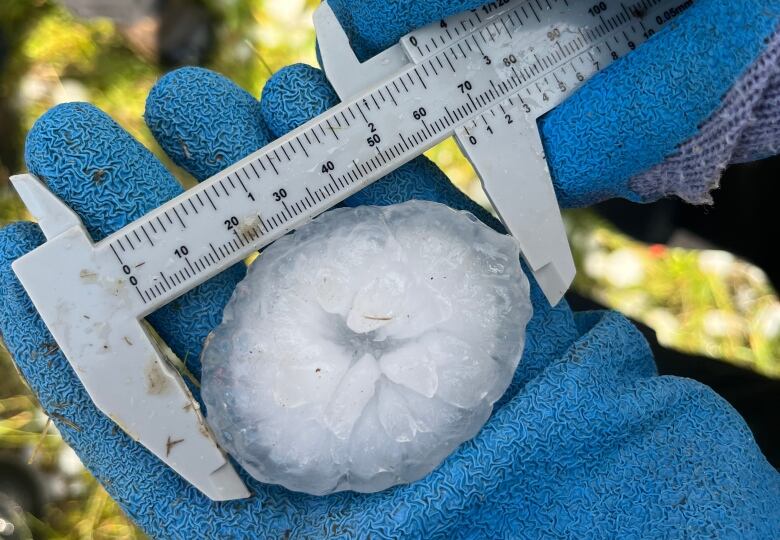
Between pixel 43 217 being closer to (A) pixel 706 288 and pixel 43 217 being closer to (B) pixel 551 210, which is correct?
(B) pixel 551 210

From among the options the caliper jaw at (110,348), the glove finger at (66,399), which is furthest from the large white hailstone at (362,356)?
the glove finger at (66,399)

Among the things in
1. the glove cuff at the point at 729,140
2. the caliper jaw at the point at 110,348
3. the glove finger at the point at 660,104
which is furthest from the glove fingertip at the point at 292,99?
the glove cuff at the point at 729,140

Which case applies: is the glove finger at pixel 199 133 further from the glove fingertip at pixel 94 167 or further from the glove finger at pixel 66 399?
the glove finger at pixel 66 399

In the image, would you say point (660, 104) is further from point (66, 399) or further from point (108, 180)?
point (66, 399)

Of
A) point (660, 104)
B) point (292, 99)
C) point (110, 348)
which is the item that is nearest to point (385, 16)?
point (292, 99)

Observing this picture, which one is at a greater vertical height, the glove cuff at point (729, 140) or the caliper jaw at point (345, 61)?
the caliper jaw at point (345, 61)

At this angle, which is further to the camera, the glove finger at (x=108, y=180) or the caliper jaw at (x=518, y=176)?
the caliper jaw at (x=518, y=176)
